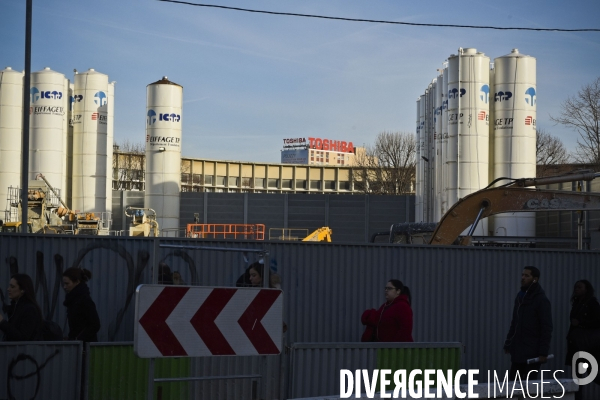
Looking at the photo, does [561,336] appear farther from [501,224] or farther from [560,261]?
[501,224]

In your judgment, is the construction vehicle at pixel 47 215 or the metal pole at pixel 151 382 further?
the construction vehicle at pixel 47 215

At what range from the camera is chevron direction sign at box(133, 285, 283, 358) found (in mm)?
6504

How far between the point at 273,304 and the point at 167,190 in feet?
130

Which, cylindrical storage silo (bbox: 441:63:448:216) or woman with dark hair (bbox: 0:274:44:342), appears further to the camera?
cylindrical storage silo (bbox: 441:63:448:216)

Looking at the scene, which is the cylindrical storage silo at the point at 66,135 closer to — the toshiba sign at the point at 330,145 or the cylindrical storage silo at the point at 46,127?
the cylindrical storage silo at the point at 46,127

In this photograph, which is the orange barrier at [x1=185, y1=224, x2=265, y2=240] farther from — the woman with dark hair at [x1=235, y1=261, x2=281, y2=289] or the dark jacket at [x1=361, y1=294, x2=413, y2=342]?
the dark jacket at [x1=361, y1=294, x2=413, y2=342]

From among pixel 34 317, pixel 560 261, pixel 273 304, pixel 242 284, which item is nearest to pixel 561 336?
pixel 560 261

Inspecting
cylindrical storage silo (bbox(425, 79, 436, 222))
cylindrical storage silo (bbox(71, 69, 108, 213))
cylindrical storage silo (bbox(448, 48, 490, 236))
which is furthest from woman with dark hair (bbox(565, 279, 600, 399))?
cylindrical storage silo (bbox(71, 69, 108, 213))

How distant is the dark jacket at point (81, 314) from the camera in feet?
28.3

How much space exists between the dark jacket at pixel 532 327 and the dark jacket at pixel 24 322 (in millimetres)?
5452

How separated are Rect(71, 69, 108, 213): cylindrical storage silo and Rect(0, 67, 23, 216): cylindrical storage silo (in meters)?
3.18

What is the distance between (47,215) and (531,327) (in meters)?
32.5

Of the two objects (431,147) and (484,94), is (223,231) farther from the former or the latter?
(484,94)

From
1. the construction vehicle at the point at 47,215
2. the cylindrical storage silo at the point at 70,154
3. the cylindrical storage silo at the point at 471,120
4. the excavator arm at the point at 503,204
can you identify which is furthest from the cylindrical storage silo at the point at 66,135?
the excavator arm at the point at 503,204
